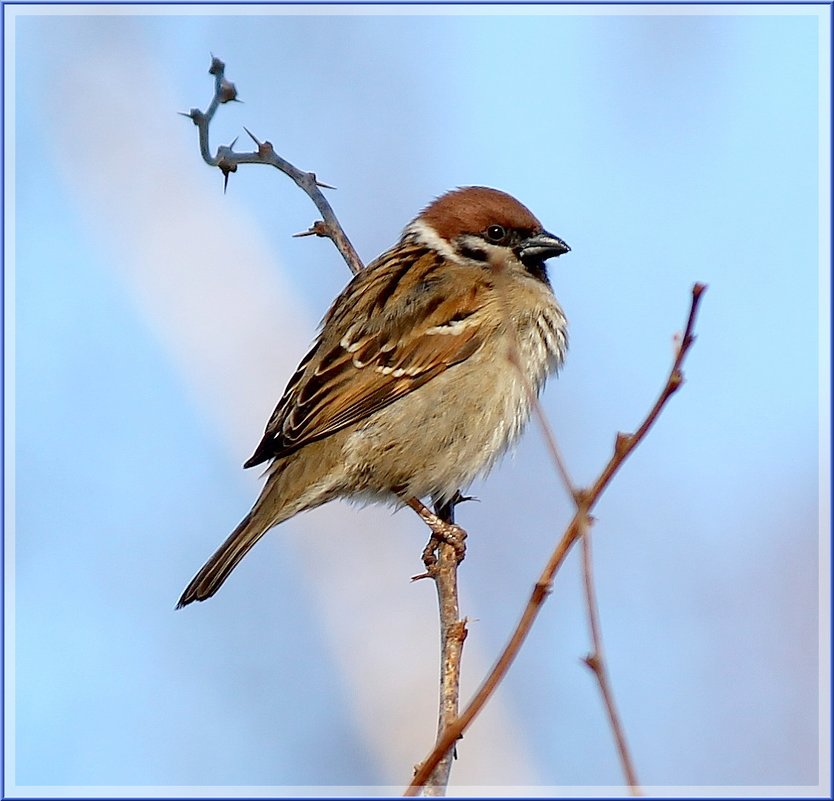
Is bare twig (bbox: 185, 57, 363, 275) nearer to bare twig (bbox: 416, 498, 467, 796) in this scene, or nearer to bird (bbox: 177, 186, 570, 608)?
bird (bbox: 177, 186, 570, 608)

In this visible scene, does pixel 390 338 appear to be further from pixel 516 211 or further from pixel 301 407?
pixel 516 211

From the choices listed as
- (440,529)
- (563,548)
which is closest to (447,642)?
(563,548)

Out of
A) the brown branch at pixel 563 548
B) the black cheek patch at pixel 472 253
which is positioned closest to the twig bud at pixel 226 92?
the black cheek patch at pixel 472 253

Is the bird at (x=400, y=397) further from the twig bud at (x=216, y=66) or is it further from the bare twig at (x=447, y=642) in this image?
the twig bud at (x=216, y=66)

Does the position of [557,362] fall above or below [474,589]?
above

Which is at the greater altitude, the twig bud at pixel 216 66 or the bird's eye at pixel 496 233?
the twig bud at pixel 216 66

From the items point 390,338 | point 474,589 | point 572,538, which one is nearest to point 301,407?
point 390,338
